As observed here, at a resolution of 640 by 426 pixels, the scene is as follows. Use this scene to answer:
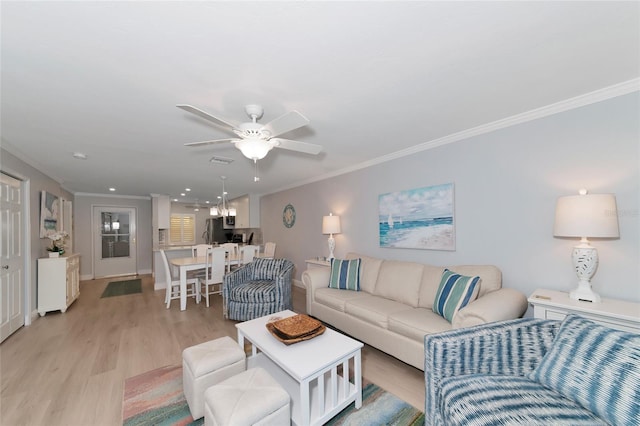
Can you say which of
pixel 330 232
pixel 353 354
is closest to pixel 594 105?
pixel 353 354

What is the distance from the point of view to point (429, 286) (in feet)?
8.81

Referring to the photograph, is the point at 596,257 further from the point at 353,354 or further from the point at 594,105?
the point at 353,354

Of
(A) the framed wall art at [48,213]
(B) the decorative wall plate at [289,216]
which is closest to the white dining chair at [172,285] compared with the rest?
(A) the framed wall art at [48,213]

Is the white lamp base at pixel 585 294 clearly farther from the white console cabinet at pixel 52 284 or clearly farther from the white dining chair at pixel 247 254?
the white console cabinet at pixel 52 284

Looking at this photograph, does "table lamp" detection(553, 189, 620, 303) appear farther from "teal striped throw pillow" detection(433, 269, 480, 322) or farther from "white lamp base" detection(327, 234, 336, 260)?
"white lamp base" detection(327, 234, 336, 260)

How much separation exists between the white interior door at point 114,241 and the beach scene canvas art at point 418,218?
727 cm

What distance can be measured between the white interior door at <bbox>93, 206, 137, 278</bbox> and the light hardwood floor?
3.15 m

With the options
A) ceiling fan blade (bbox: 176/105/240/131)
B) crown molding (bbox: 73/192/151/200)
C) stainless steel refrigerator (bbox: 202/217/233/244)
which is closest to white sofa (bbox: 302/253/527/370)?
ceiling fan blade (bbox: 176/105/240/131)

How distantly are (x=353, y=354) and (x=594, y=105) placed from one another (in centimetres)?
272

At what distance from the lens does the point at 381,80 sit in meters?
1.77

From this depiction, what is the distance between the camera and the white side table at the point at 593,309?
5.38 ft

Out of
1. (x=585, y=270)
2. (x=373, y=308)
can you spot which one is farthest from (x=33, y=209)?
(x=585, y=270)

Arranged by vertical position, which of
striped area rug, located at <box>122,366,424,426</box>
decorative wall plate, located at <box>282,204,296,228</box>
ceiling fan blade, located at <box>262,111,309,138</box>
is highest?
ceiling fan blade, located at <box>262,111,309,138</box>

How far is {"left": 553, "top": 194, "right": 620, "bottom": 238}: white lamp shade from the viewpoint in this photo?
1.77m
